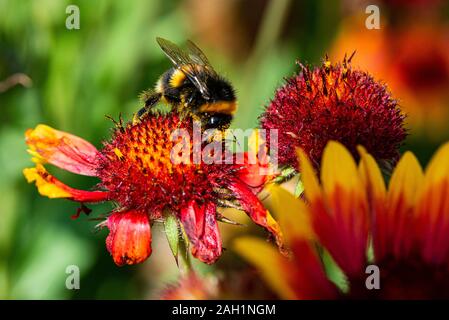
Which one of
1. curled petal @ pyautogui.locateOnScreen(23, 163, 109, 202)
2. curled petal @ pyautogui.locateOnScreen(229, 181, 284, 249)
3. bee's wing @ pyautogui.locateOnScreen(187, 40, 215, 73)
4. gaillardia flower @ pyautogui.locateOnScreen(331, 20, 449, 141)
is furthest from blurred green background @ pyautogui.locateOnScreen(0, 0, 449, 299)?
curled petal @ pyautogui.locateOnScreen(229, 181, 284, 249)

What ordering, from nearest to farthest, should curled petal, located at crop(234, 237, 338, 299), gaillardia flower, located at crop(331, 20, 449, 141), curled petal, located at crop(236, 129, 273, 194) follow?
curled petal, located at crop(234, 237, 338, 299) → curled petal, located at crop(236, 129, 273, 194) → gaillardia flower, located at crop(331, 20, 449, 141)

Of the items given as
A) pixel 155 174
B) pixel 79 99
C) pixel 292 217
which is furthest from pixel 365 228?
pixel 79 99

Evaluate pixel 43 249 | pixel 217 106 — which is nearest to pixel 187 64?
A: pixel 217 106

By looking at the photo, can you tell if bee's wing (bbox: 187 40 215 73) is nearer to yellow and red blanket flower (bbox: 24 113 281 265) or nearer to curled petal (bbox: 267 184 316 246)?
yellow and red blanket flower (bbox: 24 113 281 265)

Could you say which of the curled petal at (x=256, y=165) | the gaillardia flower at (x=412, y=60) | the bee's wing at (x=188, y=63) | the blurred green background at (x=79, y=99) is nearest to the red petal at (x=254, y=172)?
the curled petal at (x=256, y=165)

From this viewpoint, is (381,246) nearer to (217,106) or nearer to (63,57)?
(217,106)

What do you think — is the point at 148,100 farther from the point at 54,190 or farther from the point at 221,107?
the point at 54,190
